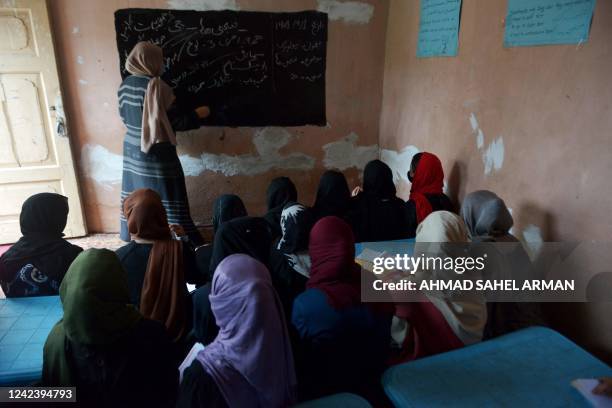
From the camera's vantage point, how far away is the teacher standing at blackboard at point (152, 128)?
2855mm

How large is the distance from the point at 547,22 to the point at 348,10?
74.2 inches

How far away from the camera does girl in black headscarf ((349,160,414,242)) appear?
2.53 meters

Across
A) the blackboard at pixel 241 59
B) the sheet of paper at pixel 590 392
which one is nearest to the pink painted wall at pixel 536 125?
the sheet of paper at pixel 590 392

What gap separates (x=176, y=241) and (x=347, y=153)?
7.64 feet

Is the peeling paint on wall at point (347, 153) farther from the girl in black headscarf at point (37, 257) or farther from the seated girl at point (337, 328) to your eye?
the girl in black headscarf at point (37, 257)

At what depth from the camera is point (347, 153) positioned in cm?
387

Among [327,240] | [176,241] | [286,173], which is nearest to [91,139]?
[286,173]

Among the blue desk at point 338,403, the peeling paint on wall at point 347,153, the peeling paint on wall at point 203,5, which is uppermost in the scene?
the peeling paint on wall at point 203,5

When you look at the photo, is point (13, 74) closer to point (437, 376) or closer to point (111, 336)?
→ point (111, 336)

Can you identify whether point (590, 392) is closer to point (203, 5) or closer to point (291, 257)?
point (291, 257)

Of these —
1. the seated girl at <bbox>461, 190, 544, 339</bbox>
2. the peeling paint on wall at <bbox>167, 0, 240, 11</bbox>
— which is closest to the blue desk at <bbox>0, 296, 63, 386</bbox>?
the seated girl at <bbox>461, 190, 544, 339</bbox>

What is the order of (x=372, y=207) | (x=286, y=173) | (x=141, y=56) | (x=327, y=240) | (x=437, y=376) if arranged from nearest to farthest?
(x=437, y=376), (x=327, y=240), (x=372, y=207), (x=141, y=56), (x=286, y=173)

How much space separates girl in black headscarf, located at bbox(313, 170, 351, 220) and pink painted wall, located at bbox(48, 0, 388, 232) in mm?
1253

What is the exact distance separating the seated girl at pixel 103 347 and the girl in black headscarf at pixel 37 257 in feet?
2.06
